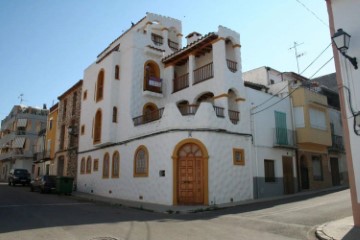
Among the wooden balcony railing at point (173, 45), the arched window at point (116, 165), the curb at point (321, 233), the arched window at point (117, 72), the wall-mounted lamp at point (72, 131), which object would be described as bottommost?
the curb at point (321, 233)

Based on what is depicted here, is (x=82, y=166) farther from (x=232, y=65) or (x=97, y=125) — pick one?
(x=232, y=65)

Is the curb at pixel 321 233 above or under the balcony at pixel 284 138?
under

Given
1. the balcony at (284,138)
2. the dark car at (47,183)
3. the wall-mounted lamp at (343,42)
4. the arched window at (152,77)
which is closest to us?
the wall-mounted lamp at (343,42)

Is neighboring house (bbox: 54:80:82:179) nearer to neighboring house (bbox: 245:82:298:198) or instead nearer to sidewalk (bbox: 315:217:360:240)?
neighboring house (bbox: 245:82:298:198)

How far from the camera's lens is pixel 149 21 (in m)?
24.2

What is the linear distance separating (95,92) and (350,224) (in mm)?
20661

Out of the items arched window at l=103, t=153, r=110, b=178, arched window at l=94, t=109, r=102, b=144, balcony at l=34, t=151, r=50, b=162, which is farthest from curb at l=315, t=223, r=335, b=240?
balcony at l=34, t=151, r=50, b=162

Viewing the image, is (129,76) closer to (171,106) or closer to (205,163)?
(171,106)

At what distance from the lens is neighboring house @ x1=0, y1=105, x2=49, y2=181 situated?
156 feet

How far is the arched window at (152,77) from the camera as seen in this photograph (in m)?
21.8

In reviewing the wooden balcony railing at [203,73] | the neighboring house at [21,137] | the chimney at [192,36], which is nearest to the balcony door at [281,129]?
the wooden balcony railing at [203,73]

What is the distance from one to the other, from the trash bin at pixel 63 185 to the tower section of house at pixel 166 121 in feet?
6.06

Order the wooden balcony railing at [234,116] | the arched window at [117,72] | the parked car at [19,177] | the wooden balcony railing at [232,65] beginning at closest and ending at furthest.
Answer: the wooden balcony railing at [234,116] → the wooden balcony railing at [232,65] → the arched window at [117,72] → the parked car at [19,177]

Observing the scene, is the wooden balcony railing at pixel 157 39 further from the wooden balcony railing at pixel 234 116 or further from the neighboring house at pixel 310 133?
the wooden balcony railing at pixel 234 116
